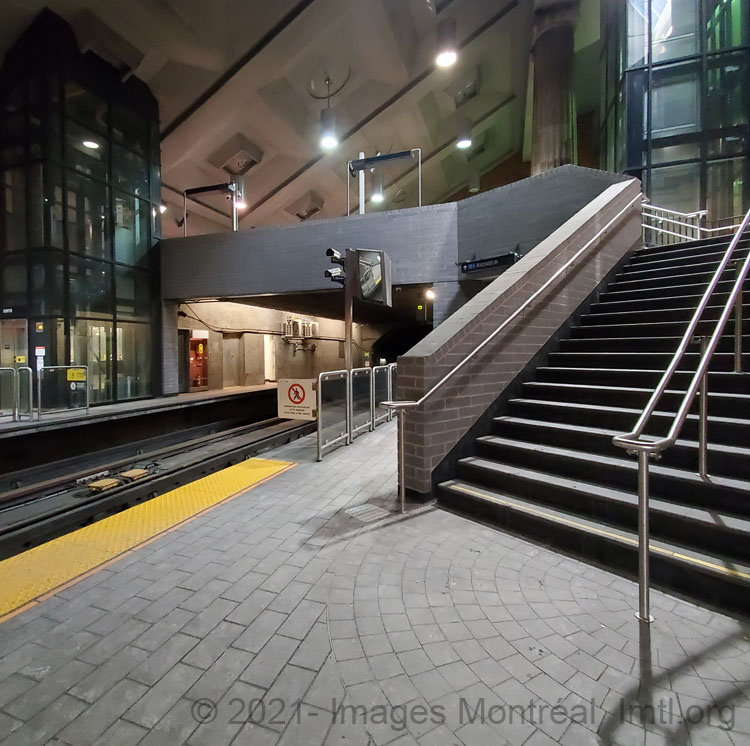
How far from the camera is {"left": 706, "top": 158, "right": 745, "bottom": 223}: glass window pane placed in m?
11.1

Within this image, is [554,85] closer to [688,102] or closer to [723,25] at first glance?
[688,102]

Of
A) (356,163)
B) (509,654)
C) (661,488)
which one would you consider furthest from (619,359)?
(356,163)

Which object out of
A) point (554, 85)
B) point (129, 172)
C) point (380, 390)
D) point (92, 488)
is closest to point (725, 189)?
point (554, 85)

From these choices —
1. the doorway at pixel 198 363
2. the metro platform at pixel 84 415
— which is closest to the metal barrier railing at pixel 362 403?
the metro platform at pixel 84 415

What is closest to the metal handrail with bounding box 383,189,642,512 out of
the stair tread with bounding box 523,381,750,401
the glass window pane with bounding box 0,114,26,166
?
the stair tread with bounding box 523,381,750,401

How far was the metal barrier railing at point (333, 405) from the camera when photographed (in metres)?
6.52

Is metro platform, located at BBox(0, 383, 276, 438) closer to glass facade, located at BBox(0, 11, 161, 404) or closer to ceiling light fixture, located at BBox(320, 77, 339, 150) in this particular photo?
glass facade, located at BBox(0, 11, 161, 404)

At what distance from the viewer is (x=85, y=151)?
1013 centimetres

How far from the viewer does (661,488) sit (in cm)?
292

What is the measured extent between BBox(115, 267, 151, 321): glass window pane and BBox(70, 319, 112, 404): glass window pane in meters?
0.73

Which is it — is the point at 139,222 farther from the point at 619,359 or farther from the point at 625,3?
the point at 625,3

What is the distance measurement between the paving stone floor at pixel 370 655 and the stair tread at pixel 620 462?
0.85 m

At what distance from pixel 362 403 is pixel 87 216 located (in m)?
8.57

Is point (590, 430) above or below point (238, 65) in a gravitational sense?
below
